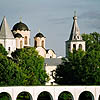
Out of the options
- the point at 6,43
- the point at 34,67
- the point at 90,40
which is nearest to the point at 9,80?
the point at 34,67

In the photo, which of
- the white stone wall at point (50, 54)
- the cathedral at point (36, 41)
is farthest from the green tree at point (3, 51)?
the white stone wall at point (50, 54)

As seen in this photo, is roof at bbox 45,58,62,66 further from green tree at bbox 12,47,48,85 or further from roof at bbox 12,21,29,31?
Answer: green tree at bbox 12,47,48,85

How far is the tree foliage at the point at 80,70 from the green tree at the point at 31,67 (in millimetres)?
3081

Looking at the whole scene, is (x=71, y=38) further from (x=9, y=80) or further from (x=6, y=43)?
(x=9, y=80)

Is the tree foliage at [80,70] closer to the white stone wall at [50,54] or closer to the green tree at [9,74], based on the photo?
the green tree at [9,74]

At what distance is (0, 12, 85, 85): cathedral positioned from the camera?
9156cm

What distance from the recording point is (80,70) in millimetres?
77500

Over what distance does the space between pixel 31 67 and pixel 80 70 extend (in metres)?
7.05

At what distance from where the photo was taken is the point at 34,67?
7812 cm

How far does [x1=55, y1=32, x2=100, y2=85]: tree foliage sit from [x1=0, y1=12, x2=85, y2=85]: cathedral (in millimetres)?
8883

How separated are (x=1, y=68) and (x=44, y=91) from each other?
21.4 feet

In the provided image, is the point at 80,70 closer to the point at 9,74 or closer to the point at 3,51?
the point at 9,74

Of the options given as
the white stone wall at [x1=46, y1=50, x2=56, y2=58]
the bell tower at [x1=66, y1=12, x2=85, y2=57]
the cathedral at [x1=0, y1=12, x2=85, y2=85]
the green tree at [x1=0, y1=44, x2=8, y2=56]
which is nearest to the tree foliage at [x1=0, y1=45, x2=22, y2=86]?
the green tree at [x1=0, y1=44, x2=8, y2=56]

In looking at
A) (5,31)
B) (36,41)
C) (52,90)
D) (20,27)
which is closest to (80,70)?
(52,90)
